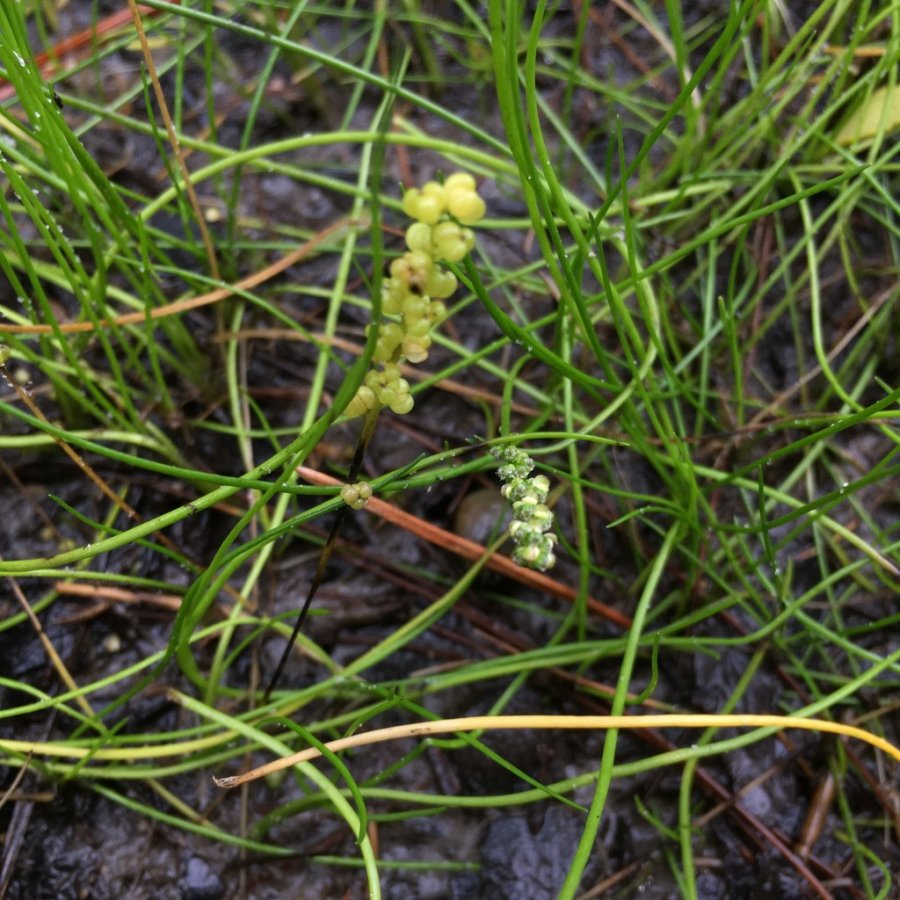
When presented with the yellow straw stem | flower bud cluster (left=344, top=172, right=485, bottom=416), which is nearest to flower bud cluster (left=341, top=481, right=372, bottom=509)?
flower bud cluster (left=344, top=172, right=485, bottom=416)

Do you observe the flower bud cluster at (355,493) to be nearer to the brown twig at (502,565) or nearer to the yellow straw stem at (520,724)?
the yellow straw stem at (520,724)

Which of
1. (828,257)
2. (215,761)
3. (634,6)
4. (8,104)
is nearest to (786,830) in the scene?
(215,761)

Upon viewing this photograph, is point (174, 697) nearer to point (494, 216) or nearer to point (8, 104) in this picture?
point (494, 216)

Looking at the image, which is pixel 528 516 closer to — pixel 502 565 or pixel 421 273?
pixel 421 273

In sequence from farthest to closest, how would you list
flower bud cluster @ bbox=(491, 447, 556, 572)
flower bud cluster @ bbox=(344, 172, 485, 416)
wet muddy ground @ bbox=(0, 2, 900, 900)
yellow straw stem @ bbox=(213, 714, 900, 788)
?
wet muddy ground @ bbox=(0, 2, 900, 900), yellow straw stem @ bbox=(213, 714, 900, 788), flower bud cluster @ bbox=(491, 447, 556, 572), flower bud cluster @ bbox=(344, 172, 485, 416)

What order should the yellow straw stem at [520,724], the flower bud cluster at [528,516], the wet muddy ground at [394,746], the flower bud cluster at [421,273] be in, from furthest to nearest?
the wet muddy ground at [394,746] < the yellow straw stem at [520,724] < the flower bud cluster at [528,516] < the flower bud cluster at [421,273]

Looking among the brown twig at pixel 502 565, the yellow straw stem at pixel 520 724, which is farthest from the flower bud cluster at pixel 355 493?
the brown twig at pixel 502 565

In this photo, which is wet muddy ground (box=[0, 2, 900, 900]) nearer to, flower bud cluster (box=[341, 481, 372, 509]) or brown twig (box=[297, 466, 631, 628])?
brown twig (box=[297, 466, 631, 628])
